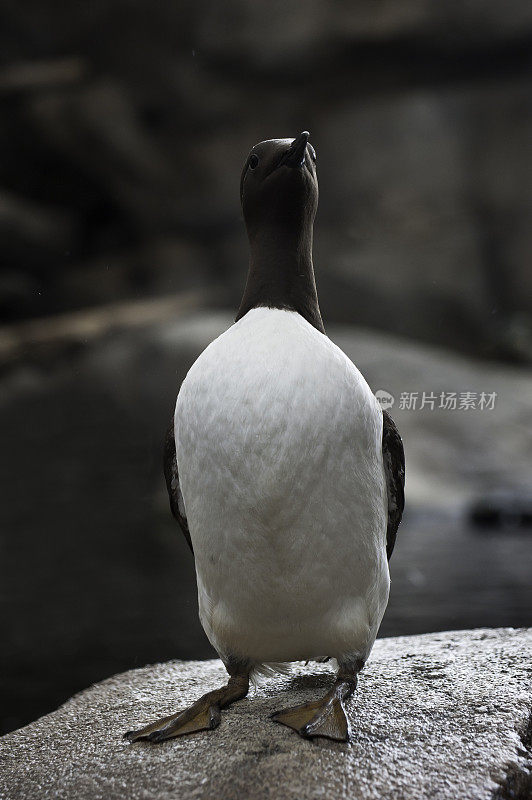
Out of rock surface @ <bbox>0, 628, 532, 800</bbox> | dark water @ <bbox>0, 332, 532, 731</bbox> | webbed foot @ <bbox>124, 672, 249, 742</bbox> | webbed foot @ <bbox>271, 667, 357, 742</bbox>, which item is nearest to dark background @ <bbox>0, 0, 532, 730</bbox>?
dark water @ <bbox>0, 332, 532, 731</bbox>

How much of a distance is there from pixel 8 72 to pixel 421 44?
3.17 meters

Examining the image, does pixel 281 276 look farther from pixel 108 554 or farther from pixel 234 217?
pixel 234 217

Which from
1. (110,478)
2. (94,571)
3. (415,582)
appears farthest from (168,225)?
(415,582)

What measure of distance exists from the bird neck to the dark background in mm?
3380

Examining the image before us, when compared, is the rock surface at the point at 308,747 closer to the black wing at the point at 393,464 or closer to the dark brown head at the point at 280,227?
the black wing at the point at 393,464

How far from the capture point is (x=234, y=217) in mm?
5914

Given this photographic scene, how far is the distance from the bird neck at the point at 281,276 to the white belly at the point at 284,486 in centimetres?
4

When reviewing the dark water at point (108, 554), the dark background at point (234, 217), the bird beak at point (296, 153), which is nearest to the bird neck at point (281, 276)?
the bird beak at point (296, 153)

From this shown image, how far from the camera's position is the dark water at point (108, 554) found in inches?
106

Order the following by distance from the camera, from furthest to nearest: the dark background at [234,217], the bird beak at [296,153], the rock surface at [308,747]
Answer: the dark background at [234,217], the bird beak at [296,153], the rock surface at [308,747]

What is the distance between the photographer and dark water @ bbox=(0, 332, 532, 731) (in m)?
2.69

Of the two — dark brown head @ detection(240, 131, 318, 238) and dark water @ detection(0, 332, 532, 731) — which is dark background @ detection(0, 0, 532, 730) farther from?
dark brown head @ detection(240, 131, 318, 238)

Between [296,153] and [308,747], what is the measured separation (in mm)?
982

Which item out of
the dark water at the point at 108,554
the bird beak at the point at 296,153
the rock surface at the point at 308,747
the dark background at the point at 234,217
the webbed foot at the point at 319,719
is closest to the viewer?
the rock surface at the point at 308,747
